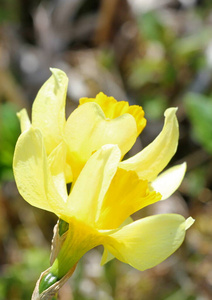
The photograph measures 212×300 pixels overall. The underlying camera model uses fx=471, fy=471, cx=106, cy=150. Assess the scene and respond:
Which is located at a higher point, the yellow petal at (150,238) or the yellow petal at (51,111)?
the yellow petal at (51,111)

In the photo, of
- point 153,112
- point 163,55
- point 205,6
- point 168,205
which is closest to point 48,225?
point 168,205

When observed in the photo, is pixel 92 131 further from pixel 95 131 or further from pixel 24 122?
pixel 24 122

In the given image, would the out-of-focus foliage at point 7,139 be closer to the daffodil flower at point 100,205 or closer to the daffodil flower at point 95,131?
the daffodil flower at point 95,131

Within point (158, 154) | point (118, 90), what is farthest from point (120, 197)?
point (118, 90)

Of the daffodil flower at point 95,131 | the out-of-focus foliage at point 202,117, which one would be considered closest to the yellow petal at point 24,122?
the daffodil flower at point 95,131

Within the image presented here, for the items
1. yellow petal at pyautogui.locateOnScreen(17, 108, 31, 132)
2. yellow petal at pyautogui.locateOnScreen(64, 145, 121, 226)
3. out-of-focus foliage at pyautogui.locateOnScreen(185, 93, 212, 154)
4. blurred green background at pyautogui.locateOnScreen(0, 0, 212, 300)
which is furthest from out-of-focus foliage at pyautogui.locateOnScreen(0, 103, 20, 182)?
yellow petal at pyautogui.locateOnScreen(64, 145, 121, 226)

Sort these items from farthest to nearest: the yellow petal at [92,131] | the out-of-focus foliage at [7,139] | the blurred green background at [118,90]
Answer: the blurred green background at [118,90], the out-of-focus foliage at [7,139], the yellow petal at [92,131]

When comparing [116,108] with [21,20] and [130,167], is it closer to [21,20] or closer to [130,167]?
[130,167]

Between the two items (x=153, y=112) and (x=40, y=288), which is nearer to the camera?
(x=40, y=288)
